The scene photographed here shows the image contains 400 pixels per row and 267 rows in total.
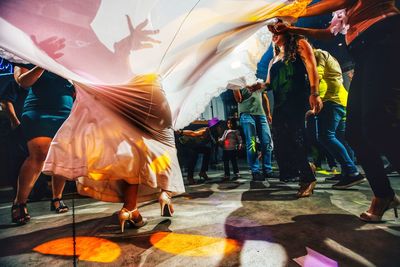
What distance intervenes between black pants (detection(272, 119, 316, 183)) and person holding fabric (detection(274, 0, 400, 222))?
2.40 feet

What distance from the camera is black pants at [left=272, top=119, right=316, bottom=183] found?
7.14 feet

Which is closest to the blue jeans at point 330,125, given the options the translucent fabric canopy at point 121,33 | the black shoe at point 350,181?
the black shoe at point 350,181

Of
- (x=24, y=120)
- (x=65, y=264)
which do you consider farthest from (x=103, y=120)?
(x=24, y=120)

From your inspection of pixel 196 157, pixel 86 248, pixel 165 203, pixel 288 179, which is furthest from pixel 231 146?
pixel 86 248

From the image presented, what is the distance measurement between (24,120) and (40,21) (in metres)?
1.51

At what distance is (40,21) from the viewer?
117 centimetres

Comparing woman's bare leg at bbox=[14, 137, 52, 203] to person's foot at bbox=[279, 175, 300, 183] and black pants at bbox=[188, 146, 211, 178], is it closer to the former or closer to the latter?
black pants at bbox=[188, 146, 211, 178]

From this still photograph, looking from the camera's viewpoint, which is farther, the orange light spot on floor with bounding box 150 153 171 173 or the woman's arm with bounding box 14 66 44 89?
the woman's arm with bounding box 14 66 44 89

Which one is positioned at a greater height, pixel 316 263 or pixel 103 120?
pixel 103 120

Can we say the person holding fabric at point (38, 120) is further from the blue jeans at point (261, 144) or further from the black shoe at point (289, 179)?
the black shoe at point (289, 179)

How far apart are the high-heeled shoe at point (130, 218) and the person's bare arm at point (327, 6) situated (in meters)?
1.98

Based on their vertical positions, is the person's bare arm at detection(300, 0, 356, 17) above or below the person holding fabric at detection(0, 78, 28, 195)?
above

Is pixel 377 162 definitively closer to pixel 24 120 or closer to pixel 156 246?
pixel 156 246

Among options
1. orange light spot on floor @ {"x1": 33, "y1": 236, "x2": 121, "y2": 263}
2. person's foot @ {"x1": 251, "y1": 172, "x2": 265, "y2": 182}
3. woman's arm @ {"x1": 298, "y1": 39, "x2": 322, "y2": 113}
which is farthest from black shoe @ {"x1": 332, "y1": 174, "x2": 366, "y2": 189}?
orange light spot on floor @ {"x1": 33, "y1": 236, "x2": 121, "y2": 263}
